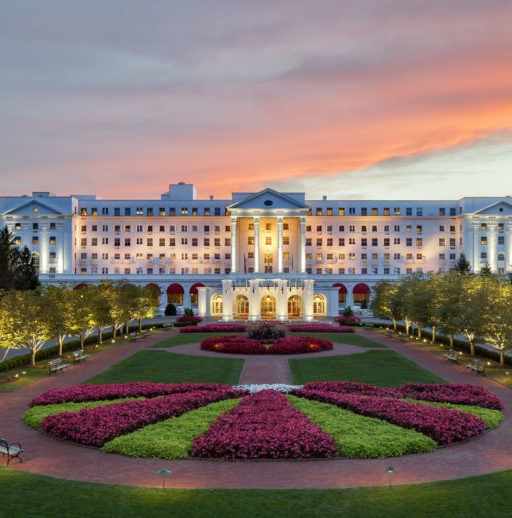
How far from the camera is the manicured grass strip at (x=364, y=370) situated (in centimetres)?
4161

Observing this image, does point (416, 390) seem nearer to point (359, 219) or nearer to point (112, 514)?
point (112, 514)

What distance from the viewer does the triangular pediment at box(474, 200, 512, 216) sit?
139 meters

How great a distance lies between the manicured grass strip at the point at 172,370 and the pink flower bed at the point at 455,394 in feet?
37.8

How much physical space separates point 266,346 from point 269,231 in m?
78.4

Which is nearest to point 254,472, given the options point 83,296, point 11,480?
point 11,480

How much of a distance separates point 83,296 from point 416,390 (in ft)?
119

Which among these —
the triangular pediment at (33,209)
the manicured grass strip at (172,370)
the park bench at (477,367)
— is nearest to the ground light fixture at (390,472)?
the manicured grass strip at (172,370)

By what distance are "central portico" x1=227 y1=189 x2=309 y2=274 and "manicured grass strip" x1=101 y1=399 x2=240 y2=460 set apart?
99.3 m

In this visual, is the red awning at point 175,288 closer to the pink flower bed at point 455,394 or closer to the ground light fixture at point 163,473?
the pink flower bed at point 455,394

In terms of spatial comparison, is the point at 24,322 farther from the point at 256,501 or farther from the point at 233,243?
the point at 233,243

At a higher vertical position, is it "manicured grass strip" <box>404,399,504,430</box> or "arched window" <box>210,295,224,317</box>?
"arched window" <box>210,295,224,317</box>

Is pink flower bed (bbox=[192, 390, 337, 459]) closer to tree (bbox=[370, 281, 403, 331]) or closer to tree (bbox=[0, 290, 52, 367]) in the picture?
tree (bbox=[0, 290, 52, 367])

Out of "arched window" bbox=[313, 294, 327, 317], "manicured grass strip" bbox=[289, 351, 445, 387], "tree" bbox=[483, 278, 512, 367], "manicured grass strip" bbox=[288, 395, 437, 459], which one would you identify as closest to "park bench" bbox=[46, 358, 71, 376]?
"manicured grass strip" bbox=[289, 351, 445, 387]

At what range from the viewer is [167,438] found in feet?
82.7
